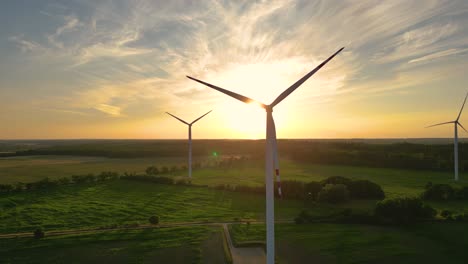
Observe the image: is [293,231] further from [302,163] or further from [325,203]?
[302,163]

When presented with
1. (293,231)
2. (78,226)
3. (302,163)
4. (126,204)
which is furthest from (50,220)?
(302,163)

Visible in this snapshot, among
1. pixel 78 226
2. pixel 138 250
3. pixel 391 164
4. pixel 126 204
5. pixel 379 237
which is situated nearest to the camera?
pixel 138 250

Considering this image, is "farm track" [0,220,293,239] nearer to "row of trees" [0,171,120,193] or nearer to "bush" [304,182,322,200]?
"bush" [304,182,322,200]

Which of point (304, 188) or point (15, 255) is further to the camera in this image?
point (304, 188)

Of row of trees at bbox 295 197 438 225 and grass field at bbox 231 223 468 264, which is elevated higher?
row of trees at bbox 295 197 438 225

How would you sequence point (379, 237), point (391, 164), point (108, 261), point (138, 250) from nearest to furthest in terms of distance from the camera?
point (108, 261) < point (138, 250) < point (379, 237) < point (391, 164)

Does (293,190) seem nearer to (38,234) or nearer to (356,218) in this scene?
(356,218)

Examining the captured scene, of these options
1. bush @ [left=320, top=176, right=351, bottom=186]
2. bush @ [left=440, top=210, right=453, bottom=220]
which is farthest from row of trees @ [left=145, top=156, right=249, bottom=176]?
bush @ [left=440, top=210, right=453, bottom=220]
